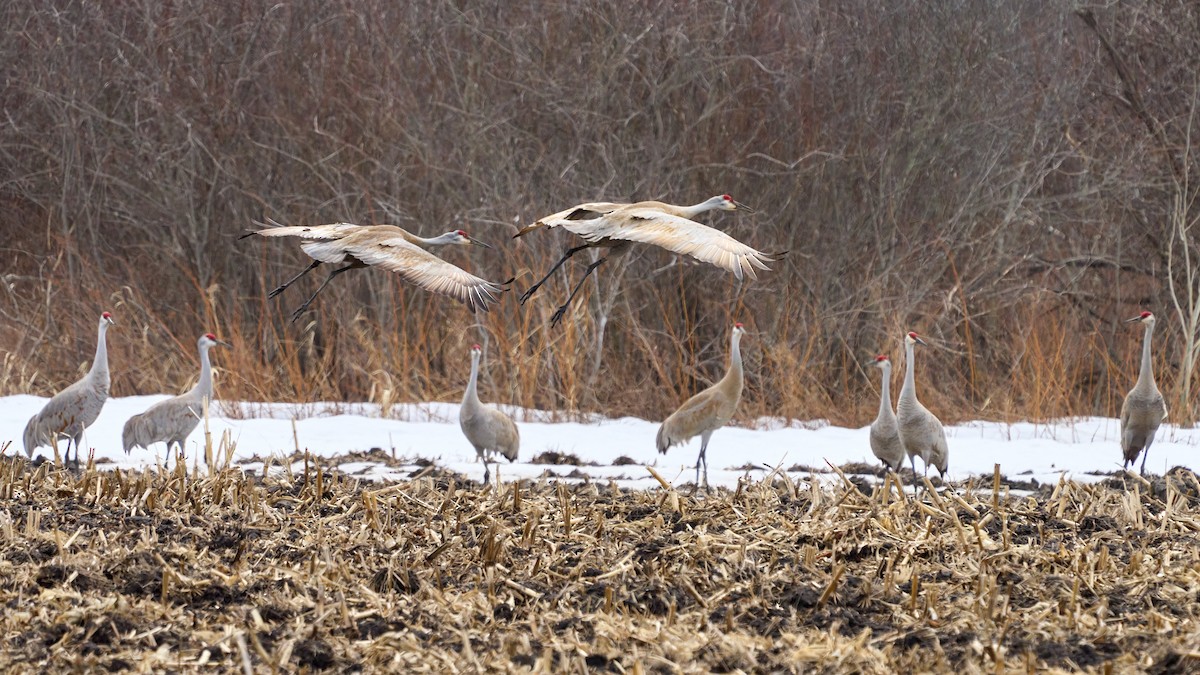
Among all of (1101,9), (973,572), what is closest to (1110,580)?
(973,572)

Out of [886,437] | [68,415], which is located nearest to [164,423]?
[68,415]

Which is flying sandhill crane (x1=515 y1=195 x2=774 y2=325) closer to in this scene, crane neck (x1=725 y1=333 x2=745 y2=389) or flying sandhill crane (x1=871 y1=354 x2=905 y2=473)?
flying sandhill crane (x1=871 y1=354 x2=905 y2=473)

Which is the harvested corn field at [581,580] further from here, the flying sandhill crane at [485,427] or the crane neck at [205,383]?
the crane neck at [205,383]

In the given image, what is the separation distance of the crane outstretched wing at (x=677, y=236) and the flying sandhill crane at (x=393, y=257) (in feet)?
1.63

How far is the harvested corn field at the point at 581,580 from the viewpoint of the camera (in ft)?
13.4

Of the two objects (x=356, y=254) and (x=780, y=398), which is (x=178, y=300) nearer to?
(x=780, y=398)

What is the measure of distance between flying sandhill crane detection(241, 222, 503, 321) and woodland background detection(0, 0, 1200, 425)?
552 centimetres

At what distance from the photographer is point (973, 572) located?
507cm

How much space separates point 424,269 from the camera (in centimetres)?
605

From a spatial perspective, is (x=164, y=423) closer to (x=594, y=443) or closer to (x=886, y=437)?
(x=594, y=443)

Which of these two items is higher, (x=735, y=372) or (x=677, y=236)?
(x=677, y=236)

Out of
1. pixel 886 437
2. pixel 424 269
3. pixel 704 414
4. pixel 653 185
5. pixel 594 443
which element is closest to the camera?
pixel 424 269

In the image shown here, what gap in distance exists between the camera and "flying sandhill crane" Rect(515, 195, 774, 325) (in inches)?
221

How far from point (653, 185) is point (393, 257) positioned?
7017 mm
